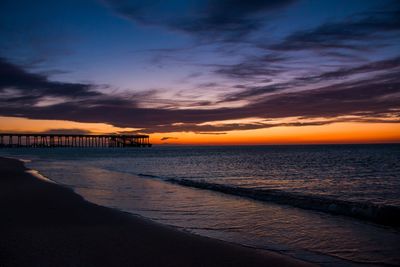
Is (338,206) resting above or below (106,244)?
below

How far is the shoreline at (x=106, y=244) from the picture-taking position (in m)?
7.35

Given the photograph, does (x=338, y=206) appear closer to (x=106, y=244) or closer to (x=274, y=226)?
(x=274, y=226)

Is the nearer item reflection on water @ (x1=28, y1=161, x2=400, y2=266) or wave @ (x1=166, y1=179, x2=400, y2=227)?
reflection on water @ (x1=28, y1=161, x2=400, y2=266)

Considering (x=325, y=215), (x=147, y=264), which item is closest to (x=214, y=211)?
(x=325, y=215)

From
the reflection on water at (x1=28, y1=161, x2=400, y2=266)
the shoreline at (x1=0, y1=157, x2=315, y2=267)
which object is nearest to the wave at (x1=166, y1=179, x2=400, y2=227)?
the reflection on water at (x1=28, y1=161, x2=400, y2=266)

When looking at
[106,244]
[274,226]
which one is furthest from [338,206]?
[106,244]

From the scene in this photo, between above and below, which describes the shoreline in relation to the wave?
above

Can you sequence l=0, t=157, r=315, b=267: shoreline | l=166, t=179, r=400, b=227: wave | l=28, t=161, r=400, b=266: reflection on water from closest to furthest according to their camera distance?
l=0, t=157, r=315, b=267: shoreline, l=28, t=161, r=400, b=266: reflection on water, l=166, t=179, r=400, b=227: wave

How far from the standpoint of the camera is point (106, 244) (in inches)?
338

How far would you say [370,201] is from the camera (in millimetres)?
17031

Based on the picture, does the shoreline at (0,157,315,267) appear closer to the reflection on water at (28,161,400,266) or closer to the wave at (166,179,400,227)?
the reflection on water at (28,161,400,266)

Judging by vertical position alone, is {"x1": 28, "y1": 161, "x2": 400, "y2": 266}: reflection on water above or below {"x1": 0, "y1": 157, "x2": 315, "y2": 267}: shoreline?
below

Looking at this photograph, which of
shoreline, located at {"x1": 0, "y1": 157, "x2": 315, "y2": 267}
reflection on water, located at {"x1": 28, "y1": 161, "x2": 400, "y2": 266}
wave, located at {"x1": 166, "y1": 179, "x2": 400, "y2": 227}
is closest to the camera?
shoreline, located at {"x1": 0, "y1": 157, "x2": 315, "y2": 267}

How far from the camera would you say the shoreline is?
289 inches
